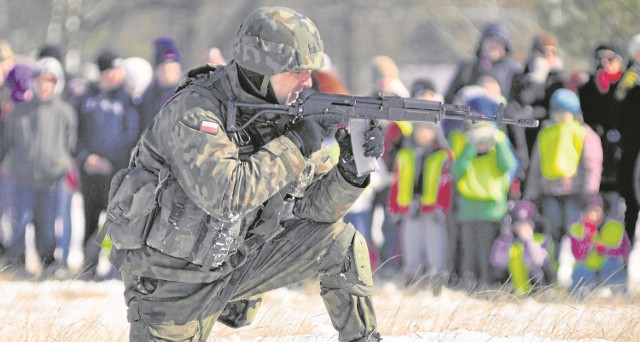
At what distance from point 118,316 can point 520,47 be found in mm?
16030

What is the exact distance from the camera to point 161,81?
9758mm

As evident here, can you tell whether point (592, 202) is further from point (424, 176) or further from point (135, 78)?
point (135, 78)

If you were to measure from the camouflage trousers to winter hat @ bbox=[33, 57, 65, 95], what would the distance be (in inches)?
191

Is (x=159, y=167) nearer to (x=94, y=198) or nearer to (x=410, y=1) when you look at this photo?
(x=94, y=198)

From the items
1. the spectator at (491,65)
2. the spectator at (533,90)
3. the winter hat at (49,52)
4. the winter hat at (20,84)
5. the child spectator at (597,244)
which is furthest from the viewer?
the winter hat at (49,52)

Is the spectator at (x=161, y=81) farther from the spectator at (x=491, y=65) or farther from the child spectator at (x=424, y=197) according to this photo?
the spectator at (x=491, y=65)

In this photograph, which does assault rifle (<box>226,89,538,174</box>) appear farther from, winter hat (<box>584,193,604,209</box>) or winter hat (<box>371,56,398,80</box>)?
winter hat (<box>371,56,398,80</box>)

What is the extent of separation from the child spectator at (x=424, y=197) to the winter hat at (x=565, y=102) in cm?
84

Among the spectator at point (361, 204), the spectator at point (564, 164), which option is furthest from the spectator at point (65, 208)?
the spectator at point (564, 164)

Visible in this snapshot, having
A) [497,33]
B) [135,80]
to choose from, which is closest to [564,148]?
→ [497,33]

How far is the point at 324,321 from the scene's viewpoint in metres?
7.19

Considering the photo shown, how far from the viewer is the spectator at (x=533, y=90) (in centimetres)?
921

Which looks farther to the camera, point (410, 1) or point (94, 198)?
point (410, 1)

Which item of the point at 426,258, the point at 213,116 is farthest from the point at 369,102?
the point at 426,258
